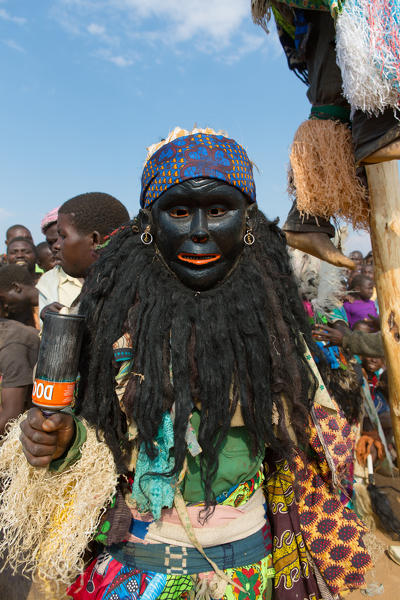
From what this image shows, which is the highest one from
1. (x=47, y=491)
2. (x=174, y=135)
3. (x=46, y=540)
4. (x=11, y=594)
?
(x=174, y=135)

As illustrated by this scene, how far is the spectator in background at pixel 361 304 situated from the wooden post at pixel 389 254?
3935mm

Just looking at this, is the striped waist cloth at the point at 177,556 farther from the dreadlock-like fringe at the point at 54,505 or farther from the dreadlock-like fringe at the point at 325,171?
the dreadlock-like fringe at the point at 325,171

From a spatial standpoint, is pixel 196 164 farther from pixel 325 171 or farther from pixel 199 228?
pixel 325 171

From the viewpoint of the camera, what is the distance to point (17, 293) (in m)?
3.57

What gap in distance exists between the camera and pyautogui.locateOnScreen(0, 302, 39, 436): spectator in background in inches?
105

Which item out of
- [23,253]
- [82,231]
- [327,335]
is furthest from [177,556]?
[23,253]

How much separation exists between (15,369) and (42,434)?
1.61 metres

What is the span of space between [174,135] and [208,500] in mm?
1309

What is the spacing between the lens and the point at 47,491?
1.39 meters

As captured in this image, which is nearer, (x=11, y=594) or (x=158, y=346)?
(x=158, y=346)

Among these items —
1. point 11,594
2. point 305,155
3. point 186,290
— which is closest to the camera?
point 186,290

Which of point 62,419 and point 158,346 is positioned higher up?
point 158,346

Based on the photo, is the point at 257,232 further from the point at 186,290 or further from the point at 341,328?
the point at 341,328

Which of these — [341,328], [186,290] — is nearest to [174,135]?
[186,290]
